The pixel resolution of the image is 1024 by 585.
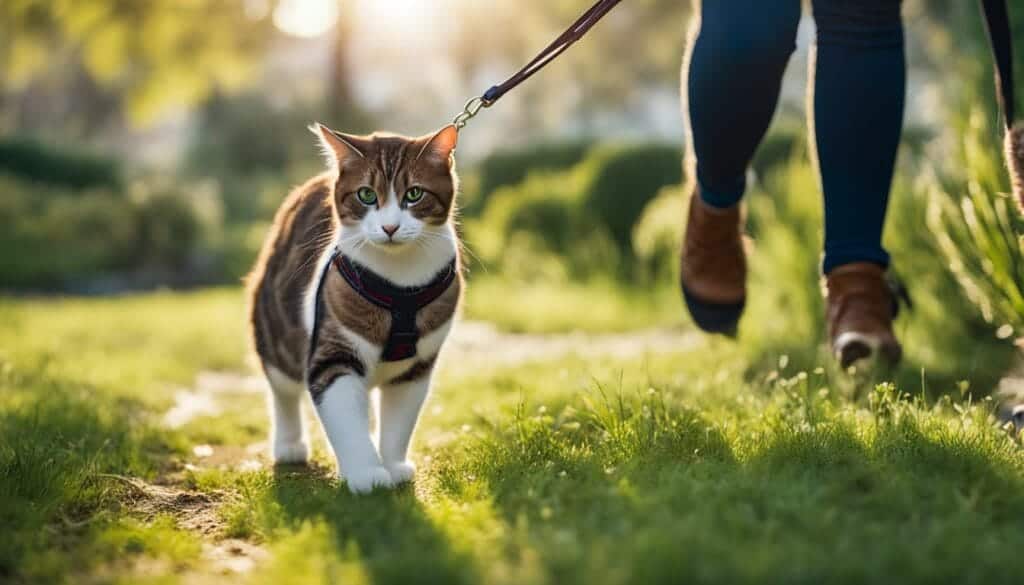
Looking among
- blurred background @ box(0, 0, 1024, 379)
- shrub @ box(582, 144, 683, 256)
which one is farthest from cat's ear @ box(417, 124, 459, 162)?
shrub @ box(582, 144, 683, 256)

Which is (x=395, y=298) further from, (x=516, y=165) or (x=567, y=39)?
(x=516, y=165)

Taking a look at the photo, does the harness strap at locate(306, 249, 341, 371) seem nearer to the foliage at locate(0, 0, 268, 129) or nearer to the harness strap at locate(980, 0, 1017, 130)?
the harness strap at locate(980, 0, 1017, 130)

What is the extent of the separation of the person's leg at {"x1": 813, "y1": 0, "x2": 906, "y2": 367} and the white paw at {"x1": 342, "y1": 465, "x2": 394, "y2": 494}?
110 centimetres

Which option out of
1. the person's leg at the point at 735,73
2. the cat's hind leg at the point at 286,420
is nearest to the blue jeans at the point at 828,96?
the person's leg at the point at 735,73

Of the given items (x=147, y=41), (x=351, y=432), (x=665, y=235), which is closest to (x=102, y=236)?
(x=147, y=41)

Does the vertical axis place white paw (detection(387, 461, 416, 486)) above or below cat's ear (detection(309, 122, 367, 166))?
below

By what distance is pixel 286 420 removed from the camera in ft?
8.94

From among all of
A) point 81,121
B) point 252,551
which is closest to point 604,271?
point 252,551

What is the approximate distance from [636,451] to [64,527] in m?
1.11

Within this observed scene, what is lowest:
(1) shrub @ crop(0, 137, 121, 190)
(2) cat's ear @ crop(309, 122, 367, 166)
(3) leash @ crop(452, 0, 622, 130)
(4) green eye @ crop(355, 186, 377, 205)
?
(1) shrub @ crop(0, 137, 121, 190)

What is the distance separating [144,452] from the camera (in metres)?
2.75

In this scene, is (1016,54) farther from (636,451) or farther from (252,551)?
(252,551)

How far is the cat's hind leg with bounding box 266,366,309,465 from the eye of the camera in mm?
2680

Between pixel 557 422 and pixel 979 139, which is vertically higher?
pixel 979 139
